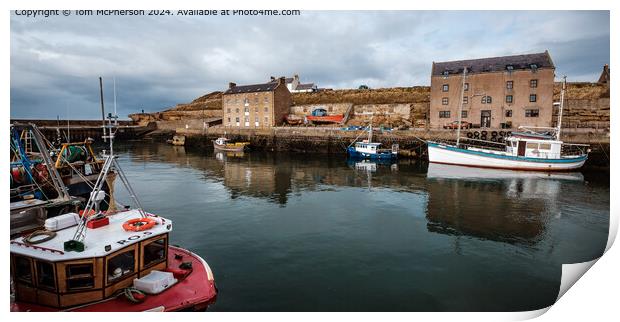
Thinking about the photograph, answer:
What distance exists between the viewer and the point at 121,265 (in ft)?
22.7

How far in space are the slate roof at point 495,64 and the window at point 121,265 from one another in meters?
42.5

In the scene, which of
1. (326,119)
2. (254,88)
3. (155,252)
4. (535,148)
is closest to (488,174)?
(535,148)

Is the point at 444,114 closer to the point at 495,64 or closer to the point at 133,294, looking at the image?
the point at 495,64

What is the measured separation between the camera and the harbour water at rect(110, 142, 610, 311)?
8.00 meters

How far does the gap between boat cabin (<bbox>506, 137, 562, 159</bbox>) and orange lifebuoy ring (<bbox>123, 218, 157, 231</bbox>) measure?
30836 millimetres

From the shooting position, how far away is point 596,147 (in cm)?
3103

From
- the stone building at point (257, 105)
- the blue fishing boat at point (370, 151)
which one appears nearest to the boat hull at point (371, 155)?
the blue fishing boat at point (370, 151)

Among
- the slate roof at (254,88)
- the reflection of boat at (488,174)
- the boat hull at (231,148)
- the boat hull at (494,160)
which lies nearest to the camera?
the reflection of boat at (488,174)

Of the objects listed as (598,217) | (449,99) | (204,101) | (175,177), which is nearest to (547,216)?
(598,217)

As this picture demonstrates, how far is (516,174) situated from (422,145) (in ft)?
38.2

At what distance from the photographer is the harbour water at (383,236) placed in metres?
8.00

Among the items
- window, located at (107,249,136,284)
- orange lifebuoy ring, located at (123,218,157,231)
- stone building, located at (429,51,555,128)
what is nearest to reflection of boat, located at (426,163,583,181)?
stone building, located at (429,51,555,128)

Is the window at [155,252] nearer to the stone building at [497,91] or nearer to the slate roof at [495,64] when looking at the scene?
the stone building at [497,91]

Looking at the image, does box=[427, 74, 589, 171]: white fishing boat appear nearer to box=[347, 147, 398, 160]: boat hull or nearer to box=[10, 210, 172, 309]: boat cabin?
box=[347, 147, 398, 160]: boat hull
